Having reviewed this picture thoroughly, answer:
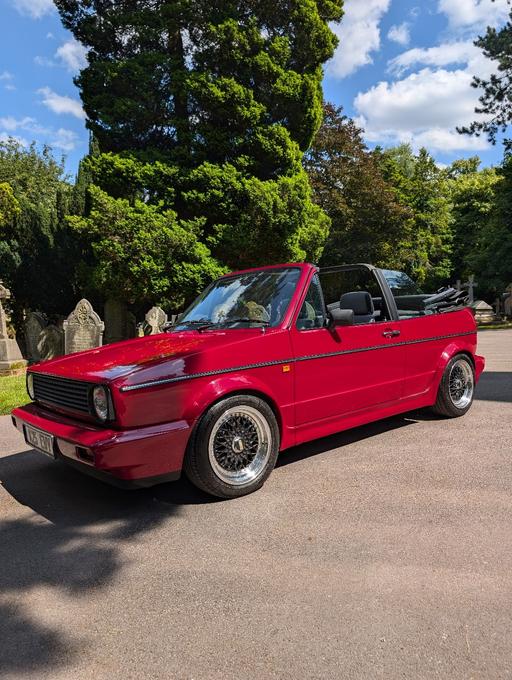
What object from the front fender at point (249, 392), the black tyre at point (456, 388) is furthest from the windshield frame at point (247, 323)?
the black tyre at point (456, 388)

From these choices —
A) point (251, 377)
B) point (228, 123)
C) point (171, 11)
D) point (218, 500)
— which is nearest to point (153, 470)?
point (218, 500)

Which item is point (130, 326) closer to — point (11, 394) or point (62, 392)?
point (11, 394)

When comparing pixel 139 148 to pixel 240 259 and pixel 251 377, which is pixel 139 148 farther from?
pixel 251 377

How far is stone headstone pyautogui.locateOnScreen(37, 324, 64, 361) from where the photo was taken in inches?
492

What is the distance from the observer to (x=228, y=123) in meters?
13.4

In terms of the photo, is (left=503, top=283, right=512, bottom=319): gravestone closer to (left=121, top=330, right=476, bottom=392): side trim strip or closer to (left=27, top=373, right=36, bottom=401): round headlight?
(left=121, top=330, right=476, bottom=392): side trim strip

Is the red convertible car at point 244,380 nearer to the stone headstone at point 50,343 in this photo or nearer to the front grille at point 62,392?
the front grille at point 62,392

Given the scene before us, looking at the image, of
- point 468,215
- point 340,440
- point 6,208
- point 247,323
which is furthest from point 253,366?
point 468,215

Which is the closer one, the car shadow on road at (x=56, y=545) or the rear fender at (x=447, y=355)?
the car shadow on road at (x=56, y=545)

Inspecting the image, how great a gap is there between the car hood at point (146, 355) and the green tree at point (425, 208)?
3201cm

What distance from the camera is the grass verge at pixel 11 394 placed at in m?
6.93

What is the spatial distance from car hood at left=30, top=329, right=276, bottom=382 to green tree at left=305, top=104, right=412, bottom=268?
20.0m

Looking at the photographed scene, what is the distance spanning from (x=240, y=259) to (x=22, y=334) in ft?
23.4

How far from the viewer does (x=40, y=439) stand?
3.44 meters
